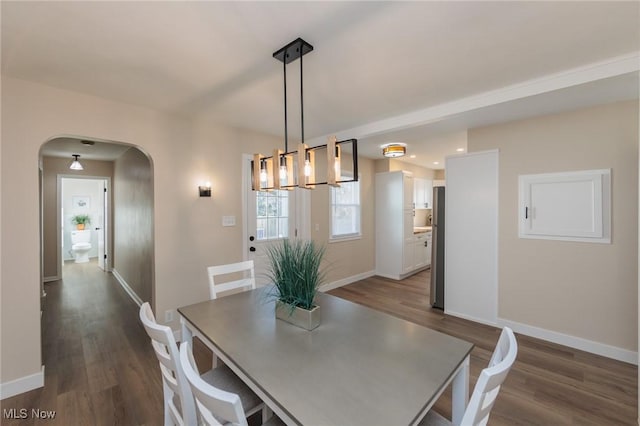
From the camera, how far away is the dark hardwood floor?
76.4 inches

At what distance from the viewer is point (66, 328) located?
3.30 metres

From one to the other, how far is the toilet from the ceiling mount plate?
8.55 meters

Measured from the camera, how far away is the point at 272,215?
402 centimetres

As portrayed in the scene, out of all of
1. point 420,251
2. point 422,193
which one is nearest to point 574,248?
point 420,251

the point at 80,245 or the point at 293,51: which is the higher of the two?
the point at 293,51

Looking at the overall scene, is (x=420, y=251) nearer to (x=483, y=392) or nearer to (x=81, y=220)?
(x=483, y=392)

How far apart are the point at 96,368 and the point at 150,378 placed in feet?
1.95

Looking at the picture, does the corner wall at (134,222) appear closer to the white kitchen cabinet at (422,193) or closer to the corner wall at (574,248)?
the corner wall at (574,248)

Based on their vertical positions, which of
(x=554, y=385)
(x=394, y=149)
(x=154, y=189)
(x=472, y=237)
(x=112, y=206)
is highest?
(x=394, y=149)

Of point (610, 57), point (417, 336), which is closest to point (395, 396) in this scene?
point (417, 336)

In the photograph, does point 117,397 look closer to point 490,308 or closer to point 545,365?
point 545,365

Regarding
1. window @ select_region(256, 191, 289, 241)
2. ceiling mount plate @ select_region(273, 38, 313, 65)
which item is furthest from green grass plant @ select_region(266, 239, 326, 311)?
window @ select_region(256, 191, 289, 241)

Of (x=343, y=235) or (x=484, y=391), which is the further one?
(x=343, y=235)

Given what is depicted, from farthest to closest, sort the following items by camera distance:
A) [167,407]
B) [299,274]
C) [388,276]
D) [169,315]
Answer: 1. [388,276]
2. [169,315]
3. [299,274]
4. [167,407]
